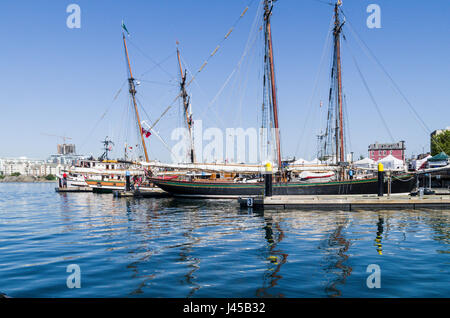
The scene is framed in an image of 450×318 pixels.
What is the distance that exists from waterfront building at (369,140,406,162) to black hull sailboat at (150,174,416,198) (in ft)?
367

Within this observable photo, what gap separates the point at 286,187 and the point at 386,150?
389 feet

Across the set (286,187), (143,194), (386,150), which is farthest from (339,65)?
(386,150)

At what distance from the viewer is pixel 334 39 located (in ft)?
124

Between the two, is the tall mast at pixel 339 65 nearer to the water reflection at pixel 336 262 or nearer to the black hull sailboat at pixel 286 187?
the black hull sailboat at pixel 286 187

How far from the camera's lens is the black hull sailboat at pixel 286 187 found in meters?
33.4

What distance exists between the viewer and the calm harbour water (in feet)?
28.2

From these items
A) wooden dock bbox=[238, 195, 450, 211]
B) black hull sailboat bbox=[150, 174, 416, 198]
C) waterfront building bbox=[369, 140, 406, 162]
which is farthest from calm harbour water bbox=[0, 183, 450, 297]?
waterfront building bbox=[369, 140, 406, 162]

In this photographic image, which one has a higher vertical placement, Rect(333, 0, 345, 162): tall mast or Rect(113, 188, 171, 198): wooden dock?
Rect(333, 0, 345, 162): tall mast

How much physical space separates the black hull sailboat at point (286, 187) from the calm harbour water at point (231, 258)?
1323 centimetres

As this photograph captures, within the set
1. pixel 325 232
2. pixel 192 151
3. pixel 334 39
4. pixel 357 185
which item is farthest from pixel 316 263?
pixel 192 151

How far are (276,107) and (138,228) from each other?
24.2 meters

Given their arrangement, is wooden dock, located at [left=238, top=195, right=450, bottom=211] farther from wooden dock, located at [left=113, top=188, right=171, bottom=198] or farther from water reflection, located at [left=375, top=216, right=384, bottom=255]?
wooden dock, located at [left=113, top=188, right=171, bottom=198]

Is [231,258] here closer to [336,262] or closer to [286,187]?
[336,262]

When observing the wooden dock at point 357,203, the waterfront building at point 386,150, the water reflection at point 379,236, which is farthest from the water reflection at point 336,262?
the waterfront building at point 386,150
